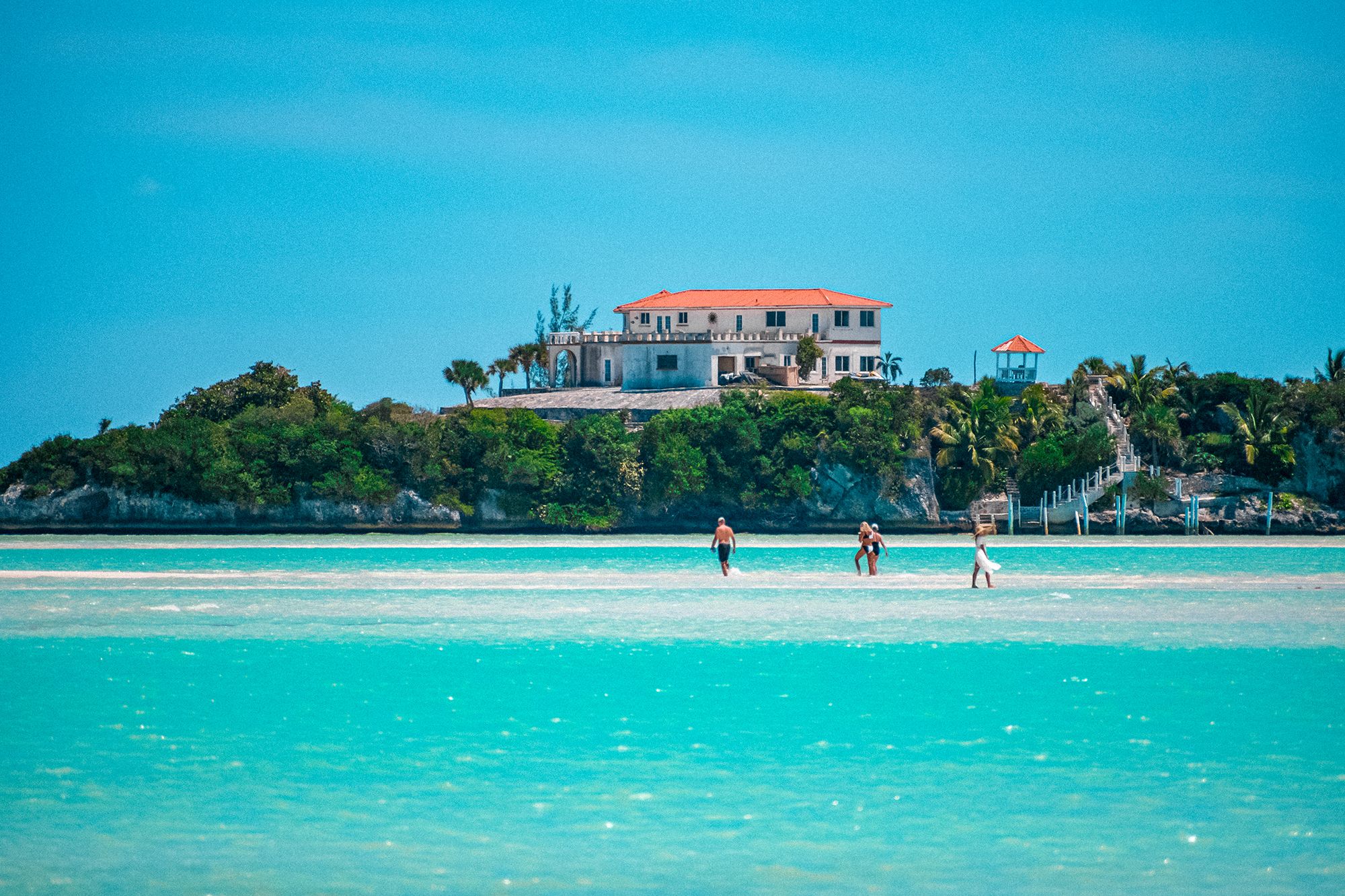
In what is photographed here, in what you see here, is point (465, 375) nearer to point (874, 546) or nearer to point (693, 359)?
point (693, 359)

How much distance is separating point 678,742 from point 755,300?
78746 millimetres

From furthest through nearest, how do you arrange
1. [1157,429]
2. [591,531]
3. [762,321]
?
[762,321] < [1157,429] < [591,531]

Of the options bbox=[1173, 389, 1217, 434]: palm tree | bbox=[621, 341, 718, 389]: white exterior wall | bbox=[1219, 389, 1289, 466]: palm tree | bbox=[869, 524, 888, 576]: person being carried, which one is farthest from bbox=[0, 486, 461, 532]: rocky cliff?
bbox=[1219, 389, 1289, 466]: palm tree

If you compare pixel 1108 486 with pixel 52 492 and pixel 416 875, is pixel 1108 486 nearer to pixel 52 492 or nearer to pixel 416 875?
pixel 52 492

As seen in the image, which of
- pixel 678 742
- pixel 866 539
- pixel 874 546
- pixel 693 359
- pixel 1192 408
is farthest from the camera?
pixel 693 359

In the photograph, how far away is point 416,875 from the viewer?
13188mm

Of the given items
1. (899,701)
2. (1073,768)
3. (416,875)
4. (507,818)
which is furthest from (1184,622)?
(416,875)

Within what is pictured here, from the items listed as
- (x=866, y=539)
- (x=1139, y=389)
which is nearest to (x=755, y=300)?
(x=1139, y=389)

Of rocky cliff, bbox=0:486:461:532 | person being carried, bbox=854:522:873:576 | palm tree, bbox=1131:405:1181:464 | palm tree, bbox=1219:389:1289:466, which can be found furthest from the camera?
palm tree, bbox=1131:405:1181:464

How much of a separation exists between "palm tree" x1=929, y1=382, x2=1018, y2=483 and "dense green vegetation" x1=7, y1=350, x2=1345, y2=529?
88 millimetres

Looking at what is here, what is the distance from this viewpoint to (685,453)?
3083 inches

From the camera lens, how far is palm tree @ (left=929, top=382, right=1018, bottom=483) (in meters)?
77.9

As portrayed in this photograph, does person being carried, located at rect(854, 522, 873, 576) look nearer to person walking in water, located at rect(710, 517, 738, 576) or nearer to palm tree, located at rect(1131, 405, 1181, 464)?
person walking in water, located at rect(710, 517, 738, 576)

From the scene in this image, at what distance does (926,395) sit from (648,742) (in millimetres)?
64920
